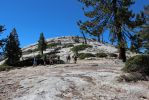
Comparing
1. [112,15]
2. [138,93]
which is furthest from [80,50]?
[138,93]

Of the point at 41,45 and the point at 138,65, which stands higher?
the point at 41,45

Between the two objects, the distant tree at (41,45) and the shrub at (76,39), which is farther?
the shrub at (76,39)

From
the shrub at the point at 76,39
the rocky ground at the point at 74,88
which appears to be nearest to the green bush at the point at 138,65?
the rocky ground at the point at 74,88

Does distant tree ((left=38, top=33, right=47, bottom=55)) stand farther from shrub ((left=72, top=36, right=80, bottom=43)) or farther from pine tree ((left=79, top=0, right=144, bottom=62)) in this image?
pine tree ((left=79, top=0, right=144, bottom=62))

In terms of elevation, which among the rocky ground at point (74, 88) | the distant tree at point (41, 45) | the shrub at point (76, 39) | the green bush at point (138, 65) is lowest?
the rocky ground at point (74, 88)

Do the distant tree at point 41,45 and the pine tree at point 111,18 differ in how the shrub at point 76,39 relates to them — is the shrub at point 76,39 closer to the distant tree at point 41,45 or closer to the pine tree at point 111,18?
the distant tree at point 41,45

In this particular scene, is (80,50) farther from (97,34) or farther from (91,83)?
(91,83)

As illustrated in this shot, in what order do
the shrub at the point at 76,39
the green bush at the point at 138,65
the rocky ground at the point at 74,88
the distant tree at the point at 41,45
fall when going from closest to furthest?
the rocky ground at the point at 74,88 < the green bush at the point at 138,65 < the distant tree at the point at 41,45 < the shrub at the point at 76,39

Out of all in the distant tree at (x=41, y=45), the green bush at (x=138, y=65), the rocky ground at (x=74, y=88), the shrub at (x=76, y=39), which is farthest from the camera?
the shrub at (x=76, y=39)

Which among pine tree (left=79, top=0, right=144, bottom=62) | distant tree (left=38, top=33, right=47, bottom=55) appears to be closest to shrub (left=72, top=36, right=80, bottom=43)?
distant tree (left=38, top=33, right=47, bottom=55)

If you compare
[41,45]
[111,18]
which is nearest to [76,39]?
[41,45]

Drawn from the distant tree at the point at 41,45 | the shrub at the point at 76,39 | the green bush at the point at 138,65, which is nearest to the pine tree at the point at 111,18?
the green bush at the point at 138,65

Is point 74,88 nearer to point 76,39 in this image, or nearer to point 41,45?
point 41,45

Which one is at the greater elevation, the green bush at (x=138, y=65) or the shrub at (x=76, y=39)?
the shrub at (x=76, y=39)
